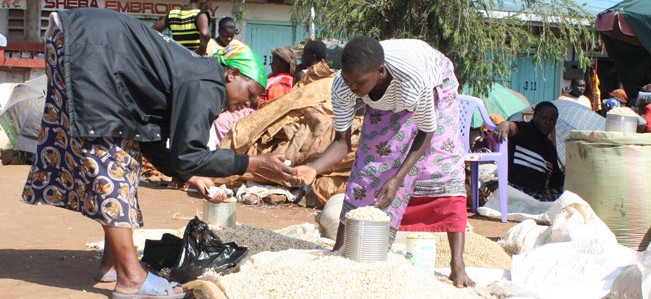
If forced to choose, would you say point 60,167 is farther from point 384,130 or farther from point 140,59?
point 384,130

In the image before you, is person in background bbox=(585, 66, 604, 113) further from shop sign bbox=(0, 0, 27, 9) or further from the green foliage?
shop sign bbox=(0, 0, 27, 9)

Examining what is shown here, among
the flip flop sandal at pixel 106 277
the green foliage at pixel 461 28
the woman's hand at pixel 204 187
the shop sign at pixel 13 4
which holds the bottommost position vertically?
the flip flop sandal at pixel 106 277

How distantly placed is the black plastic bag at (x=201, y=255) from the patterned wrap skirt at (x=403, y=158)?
2.25 ft

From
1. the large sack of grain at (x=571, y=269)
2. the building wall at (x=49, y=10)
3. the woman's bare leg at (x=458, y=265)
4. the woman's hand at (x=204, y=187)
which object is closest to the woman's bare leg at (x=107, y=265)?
the woman's hand at (x=204, y=187)

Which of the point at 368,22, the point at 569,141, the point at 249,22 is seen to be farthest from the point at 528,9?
the point at 249,22

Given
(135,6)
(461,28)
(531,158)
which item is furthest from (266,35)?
(531,158)

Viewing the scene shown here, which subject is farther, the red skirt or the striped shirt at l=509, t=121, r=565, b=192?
the striped shirt at l=509, t=121, r=565, b=192

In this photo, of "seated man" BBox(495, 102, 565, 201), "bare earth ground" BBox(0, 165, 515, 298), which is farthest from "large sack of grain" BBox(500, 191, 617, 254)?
"seated man" BBox(495, 102, 565, 201)

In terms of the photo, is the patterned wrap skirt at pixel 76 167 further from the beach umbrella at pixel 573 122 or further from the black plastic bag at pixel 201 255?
the beach umbrella at pixel 573 122

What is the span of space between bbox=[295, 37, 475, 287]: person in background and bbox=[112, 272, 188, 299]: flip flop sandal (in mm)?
896

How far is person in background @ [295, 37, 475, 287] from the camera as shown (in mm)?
4590

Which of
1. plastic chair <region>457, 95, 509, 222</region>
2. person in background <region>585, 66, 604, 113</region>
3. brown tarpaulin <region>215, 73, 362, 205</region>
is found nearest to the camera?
plastic chair <region>457, 95, 509, 222</region>

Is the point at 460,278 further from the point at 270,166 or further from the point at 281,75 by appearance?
the point at 281,75

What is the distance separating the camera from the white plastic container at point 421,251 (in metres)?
4.96
